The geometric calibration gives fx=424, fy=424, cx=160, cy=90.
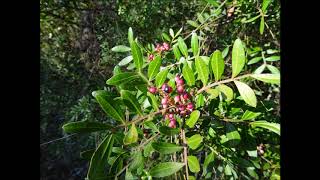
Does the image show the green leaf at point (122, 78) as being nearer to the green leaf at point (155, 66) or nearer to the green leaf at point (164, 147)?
the green leaf at point (155, 66)

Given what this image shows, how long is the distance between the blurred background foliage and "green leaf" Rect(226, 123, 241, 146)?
41.6 inches

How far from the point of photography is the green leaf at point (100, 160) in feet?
3.09

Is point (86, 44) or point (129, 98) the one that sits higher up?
point (86, 44)

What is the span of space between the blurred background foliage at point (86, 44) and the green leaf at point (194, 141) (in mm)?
1085

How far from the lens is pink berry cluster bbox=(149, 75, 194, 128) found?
112 cm

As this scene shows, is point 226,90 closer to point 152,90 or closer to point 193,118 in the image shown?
point 193,118

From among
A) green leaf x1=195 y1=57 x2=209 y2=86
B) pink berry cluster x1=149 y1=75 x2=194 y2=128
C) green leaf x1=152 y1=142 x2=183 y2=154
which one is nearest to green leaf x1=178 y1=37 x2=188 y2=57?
pink berry cluster x1=149 y1=75 x2=194 y2=128

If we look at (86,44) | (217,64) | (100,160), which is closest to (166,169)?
(100,160)

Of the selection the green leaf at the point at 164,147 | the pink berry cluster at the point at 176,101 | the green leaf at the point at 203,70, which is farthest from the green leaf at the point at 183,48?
the green leaf at the point at 164,147

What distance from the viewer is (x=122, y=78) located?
1105mm

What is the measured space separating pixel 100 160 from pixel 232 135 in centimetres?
34

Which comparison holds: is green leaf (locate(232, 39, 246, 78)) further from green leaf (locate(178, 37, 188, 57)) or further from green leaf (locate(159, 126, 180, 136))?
green leaf (locate(178, 37, 188, 57))
